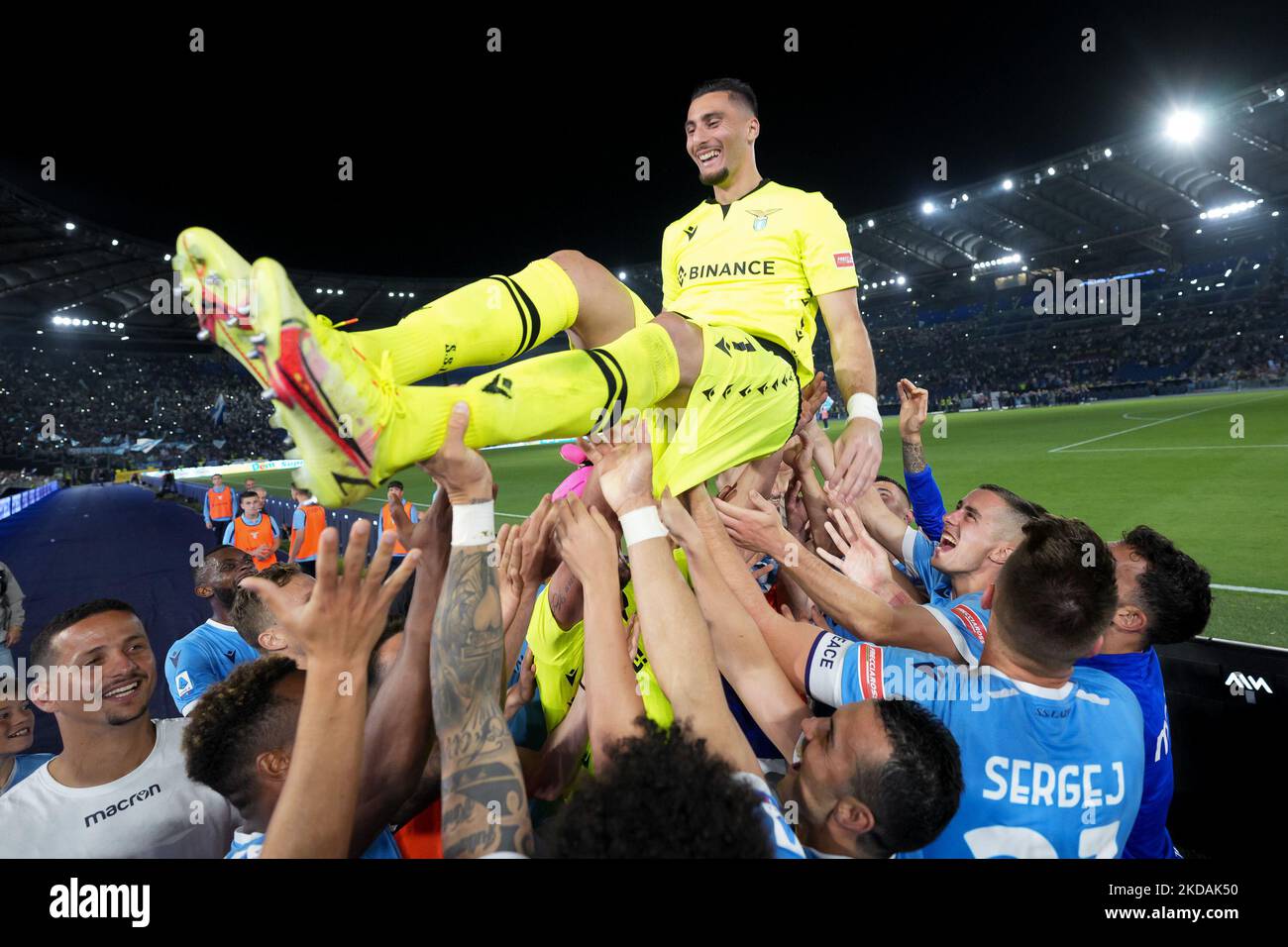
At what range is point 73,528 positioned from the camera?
16.5m

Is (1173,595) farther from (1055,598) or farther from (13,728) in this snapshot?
(13,728)

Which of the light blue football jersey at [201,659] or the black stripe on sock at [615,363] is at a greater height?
the black stripe on sock at [615,363]

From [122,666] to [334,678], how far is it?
186cm

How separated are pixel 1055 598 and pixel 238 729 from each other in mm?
2362

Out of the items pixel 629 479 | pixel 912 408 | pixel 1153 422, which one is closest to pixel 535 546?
pixel 629 479

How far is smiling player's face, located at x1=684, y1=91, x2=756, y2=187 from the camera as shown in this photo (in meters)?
3.12

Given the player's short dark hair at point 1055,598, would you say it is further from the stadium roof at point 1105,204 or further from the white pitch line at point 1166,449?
the stadium roof at point 1105,204

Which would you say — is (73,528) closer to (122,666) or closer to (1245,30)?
(122,666)

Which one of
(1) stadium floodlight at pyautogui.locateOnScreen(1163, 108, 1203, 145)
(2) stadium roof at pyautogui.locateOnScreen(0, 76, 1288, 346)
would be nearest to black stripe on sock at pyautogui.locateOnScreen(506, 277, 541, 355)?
(2) stadium roof at pyautogui.locateOnScreen(0, 76, 1288, 346)

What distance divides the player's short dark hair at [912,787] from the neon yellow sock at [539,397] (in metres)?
1.16

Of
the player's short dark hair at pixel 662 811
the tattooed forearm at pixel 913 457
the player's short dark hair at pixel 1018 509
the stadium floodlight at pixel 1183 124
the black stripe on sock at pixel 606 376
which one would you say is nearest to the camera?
the player's short dark hair at pixel 662 811

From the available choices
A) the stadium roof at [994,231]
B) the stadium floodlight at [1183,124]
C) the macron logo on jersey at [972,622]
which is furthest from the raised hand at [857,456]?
the stadium floodlight at [1183,124]

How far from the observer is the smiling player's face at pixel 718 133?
3.12 meters
